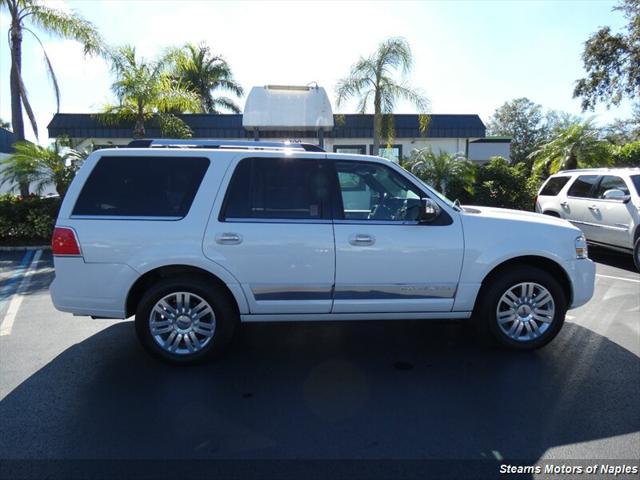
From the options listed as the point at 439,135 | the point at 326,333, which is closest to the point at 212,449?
the point at 326,333

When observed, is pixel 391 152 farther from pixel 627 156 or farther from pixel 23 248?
pixel 23 248

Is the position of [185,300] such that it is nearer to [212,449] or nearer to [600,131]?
[212,449]

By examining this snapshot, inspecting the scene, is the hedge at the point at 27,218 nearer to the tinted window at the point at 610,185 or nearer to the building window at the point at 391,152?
the building window at the point at 391,152

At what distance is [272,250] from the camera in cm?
392

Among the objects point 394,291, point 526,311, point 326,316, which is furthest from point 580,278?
point 326,316

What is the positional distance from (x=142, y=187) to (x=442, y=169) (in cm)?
1051

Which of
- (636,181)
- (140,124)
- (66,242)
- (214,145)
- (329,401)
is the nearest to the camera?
(329,401)

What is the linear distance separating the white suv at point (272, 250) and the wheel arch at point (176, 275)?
0.01 metres

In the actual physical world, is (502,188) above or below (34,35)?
below

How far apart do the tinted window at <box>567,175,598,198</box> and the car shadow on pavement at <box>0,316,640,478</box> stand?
5336mm

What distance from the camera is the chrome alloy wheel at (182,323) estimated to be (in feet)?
13.1

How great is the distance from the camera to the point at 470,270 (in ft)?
13.5

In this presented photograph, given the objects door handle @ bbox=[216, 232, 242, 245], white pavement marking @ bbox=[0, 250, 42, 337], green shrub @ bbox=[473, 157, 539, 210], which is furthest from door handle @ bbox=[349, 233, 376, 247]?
green shrub @ bbox=[473, 157, 539, 210]

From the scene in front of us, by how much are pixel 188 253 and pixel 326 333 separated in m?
1.87
